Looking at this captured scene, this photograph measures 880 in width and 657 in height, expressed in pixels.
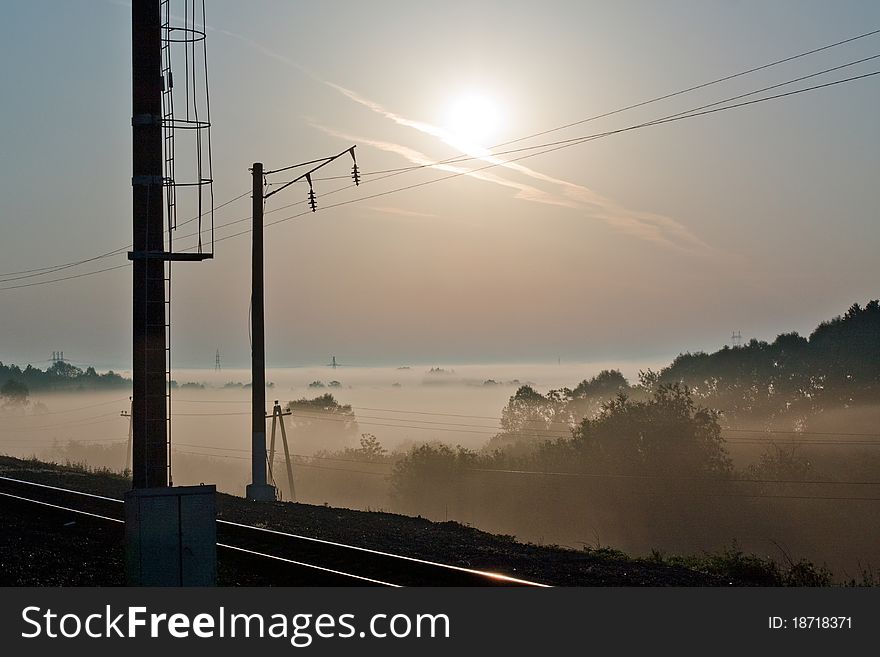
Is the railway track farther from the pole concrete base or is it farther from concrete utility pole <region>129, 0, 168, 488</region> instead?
the pole concrete base

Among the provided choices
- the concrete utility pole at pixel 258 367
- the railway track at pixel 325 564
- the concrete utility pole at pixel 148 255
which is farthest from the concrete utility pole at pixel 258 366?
the concrete utility pole at pixel 148 255

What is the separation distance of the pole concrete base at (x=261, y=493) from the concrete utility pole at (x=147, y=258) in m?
11.6

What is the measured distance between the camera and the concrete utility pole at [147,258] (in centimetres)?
1587

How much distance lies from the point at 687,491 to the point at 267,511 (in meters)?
76.1

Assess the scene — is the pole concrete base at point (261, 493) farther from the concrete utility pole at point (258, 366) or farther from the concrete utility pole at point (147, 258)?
the concrete utility pole at point (147, 258)

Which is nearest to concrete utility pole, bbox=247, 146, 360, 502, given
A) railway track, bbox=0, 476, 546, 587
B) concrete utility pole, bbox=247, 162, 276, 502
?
concrete utility pole, bbox=247, 162, 276, 502

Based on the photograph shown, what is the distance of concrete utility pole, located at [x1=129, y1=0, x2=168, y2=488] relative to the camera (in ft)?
52.1

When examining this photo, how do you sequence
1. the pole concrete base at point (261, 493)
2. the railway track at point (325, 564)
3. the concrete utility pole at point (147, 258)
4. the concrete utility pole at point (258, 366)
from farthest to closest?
the concrete utility pole at point (258, 366)
the pole concrete base at point (261, 493)
the concrete utility pole at point (147, 258)
the railway track at point (325, 564)

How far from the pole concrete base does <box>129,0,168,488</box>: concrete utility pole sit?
11.6 meters

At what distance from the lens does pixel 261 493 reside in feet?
91.0

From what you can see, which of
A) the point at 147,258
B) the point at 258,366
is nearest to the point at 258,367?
the point at 258,366
